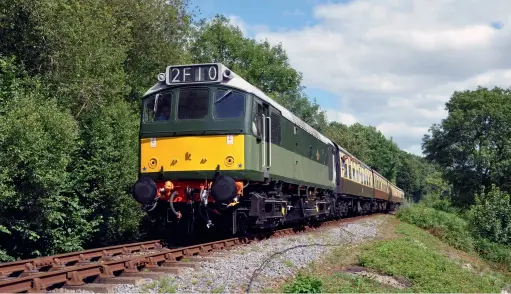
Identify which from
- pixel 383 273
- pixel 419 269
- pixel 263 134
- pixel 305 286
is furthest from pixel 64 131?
pixel 419 269

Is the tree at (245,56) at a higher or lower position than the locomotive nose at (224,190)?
higher

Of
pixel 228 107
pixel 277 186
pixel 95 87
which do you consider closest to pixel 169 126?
pixel 228 107

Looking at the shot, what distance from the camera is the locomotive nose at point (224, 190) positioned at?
11.9m

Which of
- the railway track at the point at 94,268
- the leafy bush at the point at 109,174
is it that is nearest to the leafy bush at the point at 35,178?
the leafy bush at the point at 109,174

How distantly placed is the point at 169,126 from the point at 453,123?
134 feet

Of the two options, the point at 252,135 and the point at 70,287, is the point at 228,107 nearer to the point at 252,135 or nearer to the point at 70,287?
the point at 252,135

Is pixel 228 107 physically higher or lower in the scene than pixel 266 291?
higher

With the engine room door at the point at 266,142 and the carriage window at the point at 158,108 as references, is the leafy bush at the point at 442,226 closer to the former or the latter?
the engine room door at the point at 266,142

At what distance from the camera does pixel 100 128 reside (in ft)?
56.6

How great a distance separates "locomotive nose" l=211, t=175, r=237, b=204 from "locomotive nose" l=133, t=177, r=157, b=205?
61.8 inches

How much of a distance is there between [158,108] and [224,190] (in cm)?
299

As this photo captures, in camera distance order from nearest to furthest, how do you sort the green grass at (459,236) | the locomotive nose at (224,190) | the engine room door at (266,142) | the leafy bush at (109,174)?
1. the locomotive nose at (224,190)
2. the engine room door at (266,142)
3. the leafy bush at (109,174)
4. the green grass at (459,236)

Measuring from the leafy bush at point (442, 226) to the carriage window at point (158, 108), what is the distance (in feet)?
59.7

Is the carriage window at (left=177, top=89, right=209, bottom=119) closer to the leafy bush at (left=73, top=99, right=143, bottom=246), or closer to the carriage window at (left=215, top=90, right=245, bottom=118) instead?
the carriage window at (left=215, top=90, right=245, bottom=118)
